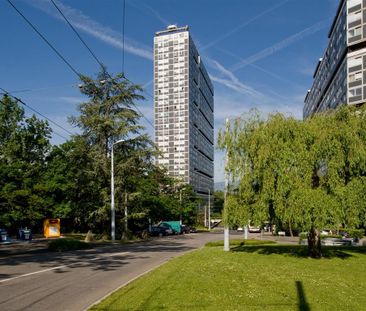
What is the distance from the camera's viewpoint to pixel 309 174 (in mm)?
18109

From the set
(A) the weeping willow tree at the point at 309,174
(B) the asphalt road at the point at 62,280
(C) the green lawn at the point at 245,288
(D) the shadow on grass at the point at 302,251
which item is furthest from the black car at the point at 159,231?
(C) the green lawn at the point at 245,288

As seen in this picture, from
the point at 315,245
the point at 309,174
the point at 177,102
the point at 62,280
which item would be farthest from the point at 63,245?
the point at 177,102

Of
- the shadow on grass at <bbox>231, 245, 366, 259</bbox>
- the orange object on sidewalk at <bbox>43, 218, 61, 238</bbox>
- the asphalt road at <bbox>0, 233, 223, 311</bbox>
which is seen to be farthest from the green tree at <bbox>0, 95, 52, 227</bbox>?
the shadow on grass at <bbox>231, 245, 366, 259</bbox>

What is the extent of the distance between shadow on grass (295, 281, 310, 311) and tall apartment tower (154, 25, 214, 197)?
356 ft

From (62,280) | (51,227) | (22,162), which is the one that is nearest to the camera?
(62,280)

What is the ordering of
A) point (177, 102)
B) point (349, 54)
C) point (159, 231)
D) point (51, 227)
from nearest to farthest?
point (51, 227)
point (159, 231)
point (349, 54)
point (177, 102)

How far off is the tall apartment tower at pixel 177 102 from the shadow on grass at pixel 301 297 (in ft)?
356

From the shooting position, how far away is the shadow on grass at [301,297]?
885cm

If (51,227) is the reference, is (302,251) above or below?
below

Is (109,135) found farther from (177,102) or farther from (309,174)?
(177,102)

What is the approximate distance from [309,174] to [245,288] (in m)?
8.40

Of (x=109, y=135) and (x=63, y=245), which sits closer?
(x=63, y=245)

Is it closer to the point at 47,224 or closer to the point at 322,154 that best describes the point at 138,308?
the point at 322,154

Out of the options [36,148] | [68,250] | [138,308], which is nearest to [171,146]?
[36,148]
